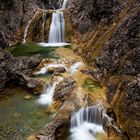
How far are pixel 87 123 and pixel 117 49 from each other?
7.65 meters

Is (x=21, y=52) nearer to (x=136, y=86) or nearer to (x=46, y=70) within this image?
(x=46, y=70)

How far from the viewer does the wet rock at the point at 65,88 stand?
78.5 feet

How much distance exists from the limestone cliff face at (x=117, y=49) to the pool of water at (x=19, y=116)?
5482 millimetres

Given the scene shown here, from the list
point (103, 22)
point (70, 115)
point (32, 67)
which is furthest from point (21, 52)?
point (70, 115)

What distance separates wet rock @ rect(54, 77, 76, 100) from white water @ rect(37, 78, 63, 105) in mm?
586

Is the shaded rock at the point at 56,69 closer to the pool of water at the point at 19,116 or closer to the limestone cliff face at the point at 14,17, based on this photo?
the pool of water at the point at 19,116

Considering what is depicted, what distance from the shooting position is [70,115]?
21.2 metres

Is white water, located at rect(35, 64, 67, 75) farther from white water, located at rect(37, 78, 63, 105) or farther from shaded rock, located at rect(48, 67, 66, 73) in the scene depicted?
white water, located at rect(37, 78, 63, 105)

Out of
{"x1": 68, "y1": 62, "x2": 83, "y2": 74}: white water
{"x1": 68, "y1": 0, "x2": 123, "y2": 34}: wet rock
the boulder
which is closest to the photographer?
the boulder

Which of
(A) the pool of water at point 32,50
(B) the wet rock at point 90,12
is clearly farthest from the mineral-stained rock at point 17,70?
(B) the wet rock at point 90,12

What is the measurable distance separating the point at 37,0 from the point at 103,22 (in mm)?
19024

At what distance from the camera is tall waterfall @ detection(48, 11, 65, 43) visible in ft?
132

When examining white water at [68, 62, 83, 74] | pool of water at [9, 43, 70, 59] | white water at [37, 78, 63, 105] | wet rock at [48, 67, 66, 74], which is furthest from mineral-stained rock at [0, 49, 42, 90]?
pool of water at [9, 43, 70, 59]

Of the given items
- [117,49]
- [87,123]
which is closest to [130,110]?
[87,123]
